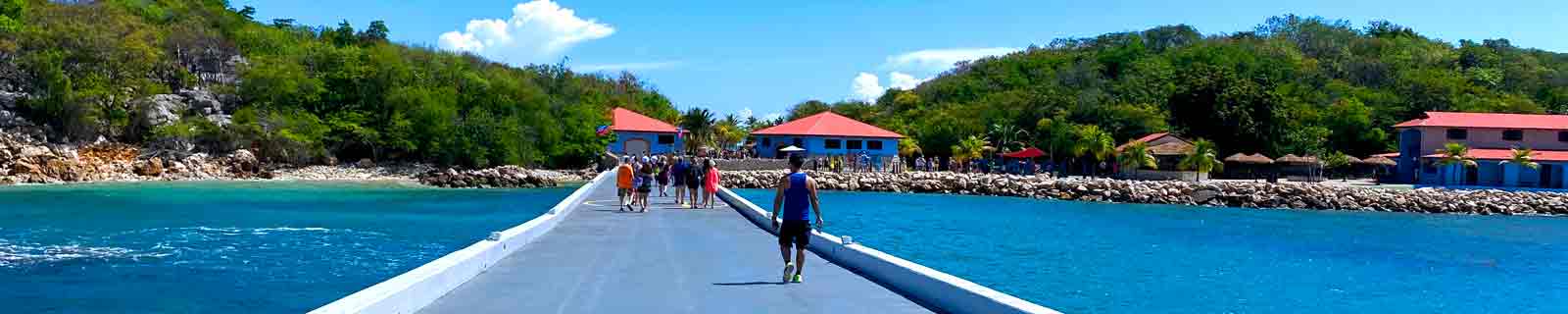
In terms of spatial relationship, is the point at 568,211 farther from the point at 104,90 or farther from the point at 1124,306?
the point at 104,90

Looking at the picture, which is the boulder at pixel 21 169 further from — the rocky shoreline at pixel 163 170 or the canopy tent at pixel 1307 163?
the canopy tent at pixel 1307 163

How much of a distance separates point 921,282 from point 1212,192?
128 ft

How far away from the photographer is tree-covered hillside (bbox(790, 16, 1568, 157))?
56.5 metres

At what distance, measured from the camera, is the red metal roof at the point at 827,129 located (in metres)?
57.3

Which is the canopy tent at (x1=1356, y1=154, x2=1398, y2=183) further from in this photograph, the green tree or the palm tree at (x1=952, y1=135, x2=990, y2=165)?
the green tree

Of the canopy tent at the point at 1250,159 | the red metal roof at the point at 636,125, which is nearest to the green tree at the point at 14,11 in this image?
the red metal roof at the point at 636,125

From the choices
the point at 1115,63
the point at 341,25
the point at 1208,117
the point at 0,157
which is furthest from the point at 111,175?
the point at 1115,63

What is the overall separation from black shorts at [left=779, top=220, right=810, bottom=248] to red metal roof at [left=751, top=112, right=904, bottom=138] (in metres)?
47.2

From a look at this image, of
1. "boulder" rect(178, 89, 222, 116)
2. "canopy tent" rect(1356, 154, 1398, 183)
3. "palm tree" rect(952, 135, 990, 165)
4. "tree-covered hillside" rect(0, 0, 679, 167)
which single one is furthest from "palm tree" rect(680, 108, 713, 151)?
"canopy tent" rect(1356, 154, 1398, 183)

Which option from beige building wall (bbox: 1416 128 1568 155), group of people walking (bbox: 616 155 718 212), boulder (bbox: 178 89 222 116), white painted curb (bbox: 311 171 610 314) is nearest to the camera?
white painted curb (bbox: 311 171 610 314)

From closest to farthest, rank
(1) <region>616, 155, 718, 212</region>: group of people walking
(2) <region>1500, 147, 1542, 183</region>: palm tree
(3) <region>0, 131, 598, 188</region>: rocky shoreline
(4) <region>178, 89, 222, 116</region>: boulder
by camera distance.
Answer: (1) <region>616, 155, 718, 212</region>: group of people walking → (3) <region>0, 131, 598, 188</region>: rocky shoreline → (2) <region>1500, 147, 1542, 183</region>: palm tree → (4) <region>178, 89, 222, 116</region>: boulder

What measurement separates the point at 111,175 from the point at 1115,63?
67819 mm

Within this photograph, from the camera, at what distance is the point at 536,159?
59.2m

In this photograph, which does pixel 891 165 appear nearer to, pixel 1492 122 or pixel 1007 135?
pixel 1007 135
